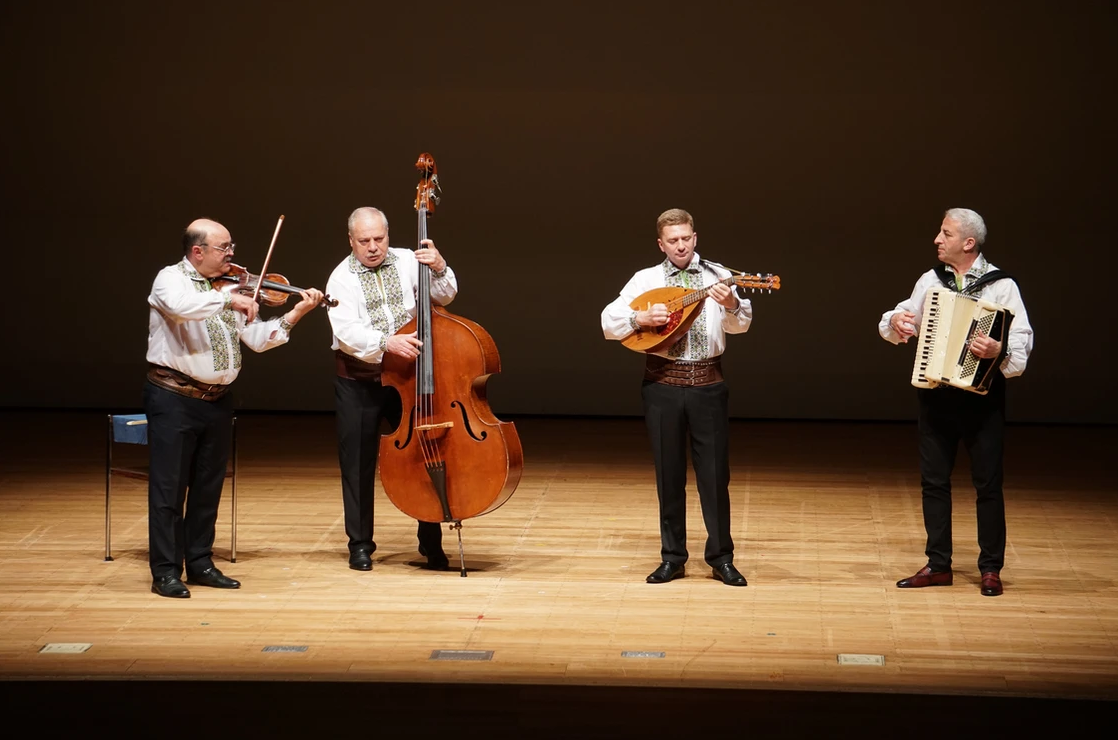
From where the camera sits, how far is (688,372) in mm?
4738

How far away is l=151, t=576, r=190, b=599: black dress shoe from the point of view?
183 inches

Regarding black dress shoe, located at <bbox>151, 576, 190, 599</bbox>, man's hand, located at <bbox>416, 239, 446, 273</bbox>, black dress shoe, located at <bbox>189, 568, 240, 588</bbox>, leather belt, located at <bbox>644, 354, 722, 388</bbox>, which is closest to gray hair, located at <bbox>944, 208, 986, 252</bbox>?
leather belt, located at <bbox>644, 354, 722, 388</bbox>

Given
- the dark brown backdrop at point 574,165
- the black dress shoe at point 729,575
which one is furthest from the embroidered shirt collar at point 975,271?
the dark brown backdrop at point 574,165

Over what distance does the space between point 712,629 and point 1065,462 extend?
415 cm

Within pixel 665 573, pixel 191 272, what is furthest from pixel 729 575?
pixel 191 272

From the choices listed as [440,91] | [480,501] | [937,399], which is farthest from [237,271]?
[440,91]

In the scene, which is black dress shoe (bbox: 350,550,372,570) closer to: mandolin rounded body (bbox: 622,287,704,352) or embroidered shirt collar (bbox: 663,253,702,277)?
mandolin rounded body (bbox: 622,287,704,352)

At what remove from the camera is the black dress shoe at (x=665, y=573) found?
15.9 ft

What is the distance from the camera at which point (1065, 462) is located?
7641mm

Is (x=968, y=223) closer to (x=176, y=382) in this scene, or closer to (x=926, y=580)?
(x=926, y=580)

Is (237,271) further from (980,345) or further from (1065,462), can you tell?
(1065,462)

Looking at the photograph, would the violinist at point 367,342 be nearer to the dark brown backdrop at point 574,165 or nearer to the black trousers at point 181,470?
the black trousers at point 181,470

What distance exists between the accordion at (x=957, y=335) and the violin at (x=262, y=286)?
2.01 metres

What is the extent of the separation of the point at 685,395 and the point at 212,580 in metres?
1.79
